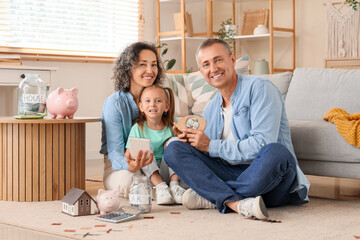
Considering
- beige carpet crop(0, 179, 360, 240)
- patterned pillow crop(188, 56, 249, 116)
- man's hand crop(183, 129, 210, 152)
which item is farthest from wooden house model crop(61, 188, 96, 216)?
patterned pillow crop(188, 56, 249, 116)

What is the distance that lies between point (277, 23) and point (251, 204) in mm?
3493

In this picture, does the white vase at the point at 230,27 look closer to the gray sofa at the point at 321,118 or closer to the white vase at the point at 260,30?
the white vase at the point at 260,30

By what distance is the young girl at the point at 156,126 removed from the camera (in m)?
2.86

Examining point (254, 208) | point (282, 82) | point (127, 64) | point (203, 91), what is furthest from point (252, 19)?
point (254, 208)

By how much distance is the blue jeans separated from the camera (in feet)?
7.73

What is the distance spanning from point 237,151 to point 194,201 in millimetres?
319

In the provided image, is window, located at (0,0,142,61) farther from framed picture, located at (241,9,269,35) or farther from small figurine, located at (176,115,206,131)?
small figurine, located at (176,115,206,131)

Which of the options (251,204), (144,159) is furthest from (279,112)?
(144,159)

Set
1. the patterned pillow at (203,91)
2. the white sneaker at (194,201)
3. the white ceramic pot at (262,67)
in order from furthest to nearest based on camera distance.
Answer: the white ceramic pot at (262,67) < the patterned pillow at (203,91) < the white sneaker at (194,201)

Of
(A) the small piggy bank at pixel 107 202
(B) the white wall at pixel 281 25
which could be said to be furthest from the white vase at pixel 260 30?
(A) the small piggy bank at pixel 107 202

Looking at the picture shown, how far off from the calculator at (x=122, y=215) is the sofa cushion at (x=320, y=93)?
5.07ft

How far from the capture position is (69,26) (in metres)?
4.87

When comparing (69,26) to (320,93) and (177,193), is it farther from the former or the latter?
(177,193)

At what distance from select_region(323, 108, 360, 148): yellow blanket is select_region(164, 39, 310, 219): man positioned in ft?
1.37
